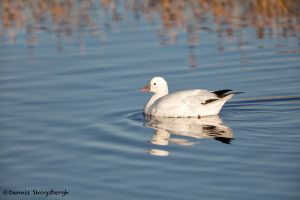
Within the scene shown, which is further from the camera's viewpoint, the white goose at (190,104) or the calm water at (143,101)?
the white goose at (190,104)

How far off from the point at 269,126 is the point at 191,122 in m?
1.59

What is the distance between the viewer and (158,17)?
73.0ft

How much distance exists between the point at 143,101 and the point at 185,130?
254 centimetres

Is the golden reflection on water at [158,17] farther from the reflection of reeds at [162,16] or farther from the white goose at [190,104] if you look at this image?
the white goose at [190,104]

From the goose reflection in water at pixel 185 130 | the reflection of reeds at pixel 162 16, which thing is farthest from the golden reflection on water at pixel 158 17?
the goose reflection in water at pixel 185 130

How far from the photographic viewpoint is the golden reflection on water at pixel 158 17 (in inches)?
800

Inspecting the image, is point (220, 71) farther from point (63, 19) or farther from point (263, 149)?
point (63, 19)

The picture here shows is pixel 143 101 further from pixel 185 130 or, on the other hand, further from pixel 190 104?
pixel 185 130

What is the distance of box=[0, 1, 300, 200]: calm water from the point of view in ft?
33.4

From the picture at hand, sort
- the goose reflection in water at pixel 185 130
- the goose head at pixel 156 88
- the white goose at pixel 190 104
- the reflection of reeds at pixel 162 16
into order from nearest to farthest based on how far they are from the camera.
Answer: the goose reflection in water at pixel 185 130 → the white goose at pixel 190 104 → the goose head at pixel 156 88 → the reflection of reeds at pixel 162 16

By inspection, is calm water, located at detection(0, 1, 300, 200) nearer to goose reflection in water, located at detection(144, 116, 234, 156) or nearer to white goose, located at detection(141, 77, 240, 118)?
goose reflection in water, located at detection(144, 116, 234, 156)

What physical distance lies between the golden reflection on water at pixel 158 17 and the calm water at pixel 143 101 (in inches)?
1.7

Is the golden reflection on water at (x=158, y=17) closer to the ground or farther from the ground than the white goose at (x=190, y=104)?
farther from the ground

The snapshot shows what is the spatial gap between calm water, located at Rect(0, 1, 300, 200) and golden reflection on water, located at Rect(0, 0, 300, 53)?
1.7 inches
